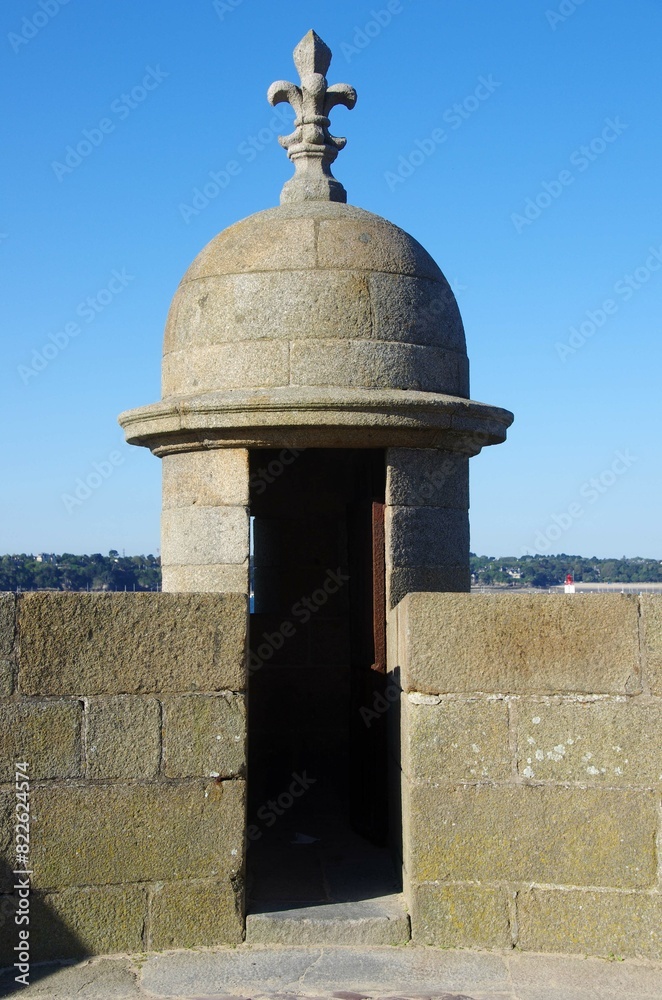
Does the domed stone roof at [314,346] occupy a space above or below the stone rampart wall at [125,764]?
above

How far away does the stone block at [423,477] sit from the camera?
16.4 ft

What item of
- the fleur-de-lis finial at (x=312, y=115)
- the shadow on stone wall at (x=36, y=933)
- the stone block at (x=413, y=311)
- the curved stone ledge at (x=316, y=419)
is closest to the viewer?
the shadow on stone wall at (x=36, y=933)

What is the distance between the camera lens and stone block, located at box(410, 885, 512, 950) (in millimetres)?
3994

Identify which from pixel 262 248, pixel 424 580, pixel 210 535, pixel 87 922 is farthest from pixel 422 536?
pixel 87 922

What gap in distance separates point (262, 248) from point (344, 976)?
3.18 m

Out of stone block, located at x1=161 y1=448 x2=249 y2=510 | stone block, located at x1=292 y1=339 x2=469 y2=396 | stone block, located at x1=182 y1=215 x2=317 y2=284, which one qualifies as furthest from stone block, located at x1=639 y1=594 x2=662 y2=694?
stone block, located at x1=182 y1=215 x2=317 y2=284

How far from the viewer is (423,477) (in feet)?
16.7

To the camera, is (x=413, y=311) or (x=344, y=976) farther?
(x=413, y=311)

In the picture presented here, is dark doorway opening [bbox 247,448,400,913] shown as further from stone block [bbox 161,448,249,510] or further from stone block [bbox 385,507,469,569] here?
stone block [bbox 161,448,249,510]

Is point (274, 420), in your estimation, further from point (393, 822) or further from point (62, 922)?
point (62, 922)

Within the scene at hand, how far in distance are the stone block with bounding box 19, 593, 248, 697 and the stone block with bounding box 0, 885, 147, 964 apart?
735mm

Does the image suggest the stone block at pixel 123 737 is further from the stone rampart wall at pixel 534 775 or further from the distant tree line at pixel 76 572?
the distant tree line at pixel 76 572

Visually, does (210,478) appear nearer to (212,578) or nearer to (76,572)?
(212,578)

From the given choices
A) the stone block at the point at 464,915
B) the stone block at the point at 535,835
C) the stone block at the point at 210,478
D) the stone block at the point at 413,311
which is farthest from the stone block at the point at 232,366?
the stone block at the point at 464,915
